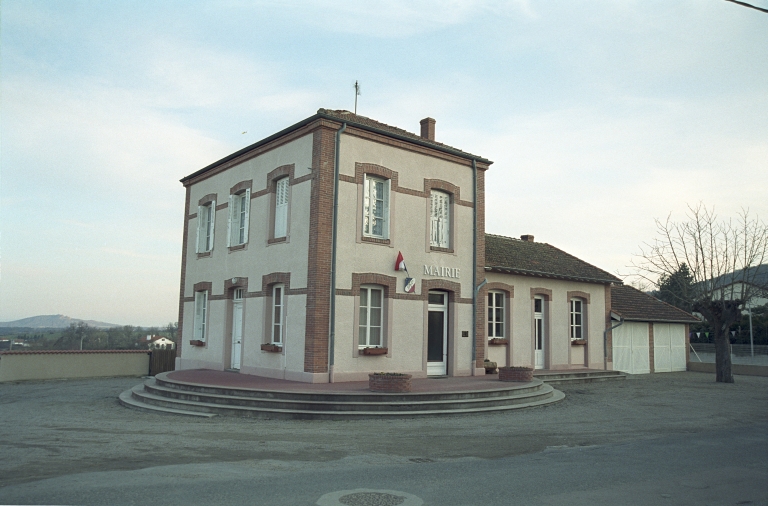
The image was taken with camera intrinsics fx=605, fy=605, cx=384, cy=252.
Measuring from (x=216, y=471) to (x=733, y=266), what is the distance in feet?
68.8

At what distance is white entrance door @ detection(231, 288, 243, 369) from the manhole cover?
12.4 meters

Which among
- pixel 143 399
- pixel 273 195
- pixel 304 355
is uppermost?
pixel 273 195

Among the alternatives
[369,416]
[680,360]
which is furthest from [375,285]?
[680,360]

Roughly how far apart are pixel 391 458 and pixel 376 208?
9.00 meters

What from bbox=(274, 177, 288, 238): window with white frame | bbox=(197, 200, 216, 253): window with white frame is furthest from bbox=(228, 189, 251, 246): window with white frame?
bbox=(274, 177, 288, 238): window with white frame

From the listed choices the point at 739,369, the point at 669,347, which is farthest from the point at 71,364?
the point at 739,369

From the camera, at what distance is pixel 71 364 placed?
67.1ft

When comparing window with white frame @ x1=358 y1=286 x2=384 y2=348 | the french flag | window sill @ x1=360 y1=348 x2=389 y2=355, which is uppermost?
the french flag

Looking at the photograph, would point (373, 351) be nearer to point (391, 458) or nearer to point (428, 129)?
point (391, 458)

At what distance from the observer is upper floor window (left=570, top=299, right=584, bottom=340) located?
22234 mm

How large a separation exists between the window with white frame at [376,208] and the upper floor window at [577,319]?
9.60 meters

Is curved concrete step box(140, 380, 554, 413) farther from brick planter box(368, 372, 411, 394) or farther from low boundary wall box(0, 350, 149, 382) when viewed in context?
low boundary wall box(0, 350, 149, 382)

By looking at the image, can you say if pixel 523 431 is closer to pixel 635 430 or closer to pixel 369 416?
pixel 635 430

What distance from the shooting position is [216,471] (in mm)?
6895
